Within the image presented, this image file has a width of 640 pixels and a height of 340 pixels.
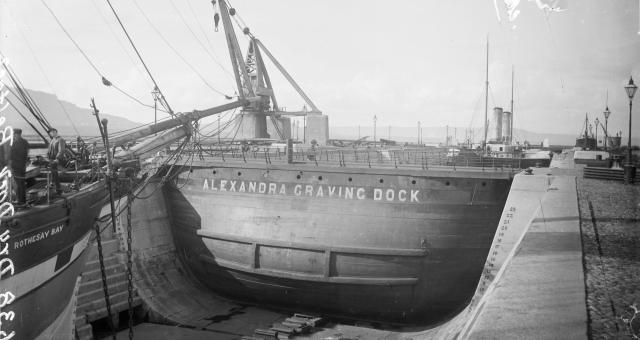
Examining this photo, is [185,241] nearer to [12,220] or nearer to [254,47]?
[12,220]

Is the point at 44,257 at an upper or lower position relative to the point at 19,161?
lower

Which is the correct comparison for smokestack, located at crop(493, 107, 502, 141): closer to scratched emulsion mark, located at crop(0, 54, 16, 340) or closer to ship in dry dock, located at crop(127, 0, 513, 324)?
ship in dry dock, located at crop(127, 0, 513, 324)

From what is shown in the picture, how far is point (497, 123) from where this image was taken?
165ft

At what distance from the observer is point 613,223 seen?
357 inches

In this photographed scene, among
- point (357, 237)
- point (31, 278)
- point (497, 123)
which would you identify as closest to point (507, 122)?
point (497, 123)

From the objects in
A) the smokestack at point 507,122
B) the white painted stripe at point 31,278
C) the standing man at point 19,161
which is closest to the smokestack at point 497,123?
the smokestack at point 507,122

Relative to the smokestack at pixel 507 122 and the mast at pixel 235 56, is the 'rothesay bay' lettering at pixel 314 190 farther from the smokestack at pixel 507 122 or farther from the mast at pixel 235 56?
the smokestack at pixel 507 122

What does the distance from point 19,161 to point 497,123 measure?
161 feet

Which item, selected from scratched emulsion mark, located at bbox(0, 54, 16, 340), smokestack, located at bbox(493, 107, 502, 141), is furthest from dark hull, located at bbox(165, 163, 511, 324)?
smokestack, located at bbox(493, 107, 502, 141)

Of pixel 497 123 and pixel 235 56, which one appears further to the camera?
pixel 497 123

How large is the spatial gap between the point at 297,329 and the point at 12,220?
33.1 feet

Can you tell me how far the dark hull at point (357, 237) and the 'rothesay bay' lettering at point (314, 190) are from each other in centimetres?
4

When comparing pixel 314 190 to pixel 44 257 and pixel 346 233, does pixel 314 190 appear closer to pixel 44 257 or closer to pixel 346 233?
pixel 346 233

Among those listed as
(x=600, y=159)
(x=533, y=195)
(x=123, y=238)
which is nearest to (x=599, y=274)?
(x=533, y=195)
